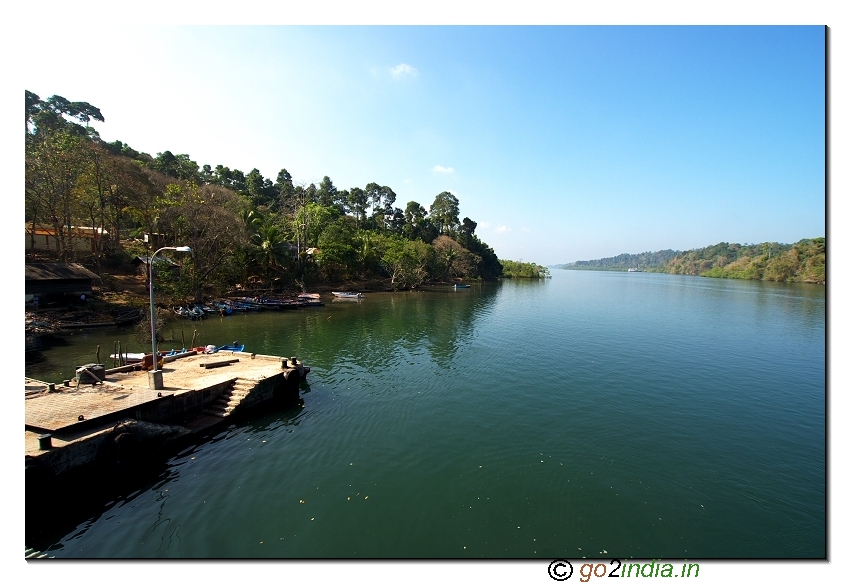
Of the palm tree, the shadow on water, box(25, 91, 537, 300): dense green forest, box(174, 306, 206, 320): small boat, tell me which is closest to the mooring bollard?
the shadow on water

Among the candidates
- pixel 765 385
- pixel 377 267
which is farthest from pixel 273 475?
pixel 377 267

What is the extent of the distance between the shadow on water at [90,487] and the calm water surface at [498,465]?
0.16m

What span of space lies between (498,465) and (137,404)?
549 inches

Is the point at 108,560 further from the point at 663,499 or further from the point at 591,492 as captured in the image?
the point at 663,499

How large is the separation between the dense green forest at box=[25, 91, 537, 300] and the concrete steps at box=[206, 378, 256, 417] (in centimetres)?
3332

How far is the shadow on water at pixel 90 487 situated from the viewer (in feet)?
35.6

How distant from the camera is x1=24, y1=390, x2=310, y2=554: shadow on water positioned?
10859 mm

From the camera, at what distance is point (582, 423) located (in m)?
18.3

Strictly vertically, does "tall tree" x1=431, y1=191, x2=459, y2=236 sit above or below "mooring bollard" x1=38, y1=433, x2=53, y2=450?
above

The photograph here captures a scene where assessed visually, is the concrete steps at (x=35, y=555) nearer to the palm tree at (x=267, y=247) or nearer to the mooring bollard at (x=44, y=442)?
the mooring bollard at (x=44, y=442)

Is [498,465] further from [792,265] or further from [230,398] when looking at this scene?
[792,265]

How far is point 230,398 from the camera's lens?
1825 cm

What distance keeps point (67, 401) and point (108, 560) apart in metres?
8.12

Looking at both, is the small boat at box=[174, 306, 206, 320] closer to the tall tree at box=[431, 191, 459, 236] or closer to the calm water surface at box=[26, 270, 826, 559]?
the calm water surface at box=[26, 270, 826, 559]
